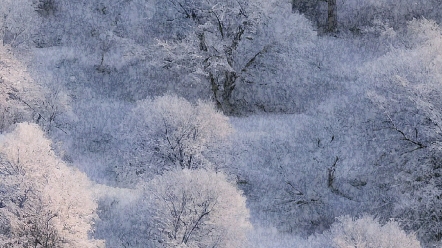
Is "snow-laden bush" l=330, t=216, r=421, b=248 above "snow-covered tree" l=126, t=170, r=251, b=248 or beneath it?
above

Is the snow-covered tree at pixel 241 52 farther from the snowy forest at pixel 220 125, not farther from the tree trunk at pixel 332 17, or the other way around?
the tree trunk at pixel 332 17

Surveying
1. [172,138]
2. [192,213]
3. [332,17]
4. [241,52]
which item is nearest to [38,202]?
[192,213]

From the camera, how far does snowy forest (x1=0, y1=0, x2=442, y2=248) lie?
20.6 meters

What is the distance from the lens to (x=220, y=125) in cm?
2784

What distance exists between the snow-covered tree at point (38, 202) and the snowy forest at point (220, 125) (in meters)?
0.06

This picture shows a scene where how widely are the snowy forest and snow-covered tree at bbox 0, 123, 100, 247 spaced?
0.06 meters

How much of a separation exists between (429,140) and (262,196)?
8904 mm

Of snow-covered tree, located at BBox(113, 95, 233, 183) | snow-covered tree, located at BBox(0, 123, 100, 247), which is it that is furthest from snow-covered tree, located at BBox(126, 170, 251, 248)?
snow-covered tree, located at BBox(113, 95, 233, 183)

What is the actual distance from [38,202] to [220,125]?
37.4 feet

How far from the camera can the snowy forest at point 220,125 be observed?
67.7ft

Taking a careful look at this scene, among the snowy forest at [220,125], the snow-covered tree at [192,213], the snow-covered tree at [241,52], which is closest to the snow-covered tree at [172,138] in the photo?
the snowy forest at [220,125]

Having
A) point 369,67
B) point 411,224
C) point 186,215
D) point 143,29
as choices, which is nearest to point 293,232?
point 411,224

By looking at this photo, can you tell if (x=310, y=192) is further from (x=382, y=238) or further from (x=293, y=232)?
(x=382, y=238)

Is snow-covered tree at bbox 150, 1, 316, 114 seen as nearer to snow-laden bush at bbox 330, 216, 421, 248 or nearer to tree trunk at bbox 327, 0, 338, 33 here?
tree trunk at bbox 327, 0, 338, 33
